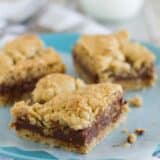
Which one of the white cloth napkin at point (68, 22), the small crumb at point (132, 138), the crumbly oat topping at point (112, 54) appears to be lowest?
the small crumb at point (132, 138)

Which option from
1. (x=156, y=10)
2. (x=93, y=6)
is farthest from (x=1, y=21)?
(x=156, y=10)

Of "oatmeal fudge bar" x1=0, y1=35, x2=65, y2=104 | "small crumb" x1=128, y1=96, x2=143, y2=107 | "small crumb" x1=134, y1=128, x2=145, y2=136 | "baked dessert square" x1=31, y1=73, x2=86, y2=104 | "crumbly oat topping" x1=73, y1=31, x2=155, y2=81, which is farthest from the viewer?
"crumbly oat topping" x1=73, y1=31, x2=155, y2=81

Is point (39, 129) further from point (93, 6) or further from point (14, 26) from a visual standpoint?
point (93, 6)

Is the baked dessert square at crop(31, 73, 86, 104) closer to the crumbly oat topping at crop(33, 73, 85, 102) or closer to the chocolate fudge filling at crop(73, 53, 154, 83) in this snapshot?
the crumbly oat topping at crop(33, 73, 85, 102)

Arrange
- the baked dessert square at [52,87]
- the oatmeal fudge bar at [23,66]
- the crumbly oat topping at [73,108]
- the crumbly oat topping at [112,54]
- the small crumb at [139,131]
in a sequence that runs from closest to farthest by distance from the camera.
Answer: the crumbly oat topping at [73,108] < the small crumb at [139,131] < the baked dessert square at [52,87] < the oatmeal fudge bar at [23,66] < the crumbly oat topping at [112,54]

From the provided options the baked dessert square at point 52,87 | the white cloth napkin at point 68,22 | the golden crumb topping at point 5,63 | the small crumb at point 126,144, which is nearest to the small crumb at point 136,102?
the baked dessert square at point 52,87

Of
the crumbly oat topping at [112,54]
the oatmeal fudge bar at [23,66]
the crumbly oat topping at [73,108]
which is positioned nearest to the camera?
the crumbly oat topping at [73,108]

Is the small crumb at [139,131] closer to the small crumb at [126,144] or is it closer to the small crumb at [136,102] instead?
the small crumb at [126,144]

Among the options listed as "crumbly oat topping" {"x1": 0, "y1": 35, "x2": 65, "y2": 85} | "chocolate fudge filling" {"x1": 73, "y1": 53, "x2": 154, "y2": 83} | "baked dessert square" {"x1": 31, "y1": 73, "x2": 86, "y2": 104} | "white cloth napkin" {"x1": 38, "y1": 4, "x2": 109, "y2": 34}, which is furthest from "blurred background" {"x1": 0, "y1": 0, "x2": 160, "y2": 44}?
"baked dessert square" {"x1": 31, "y1": 73, "x2": 86, "y2": 104}
